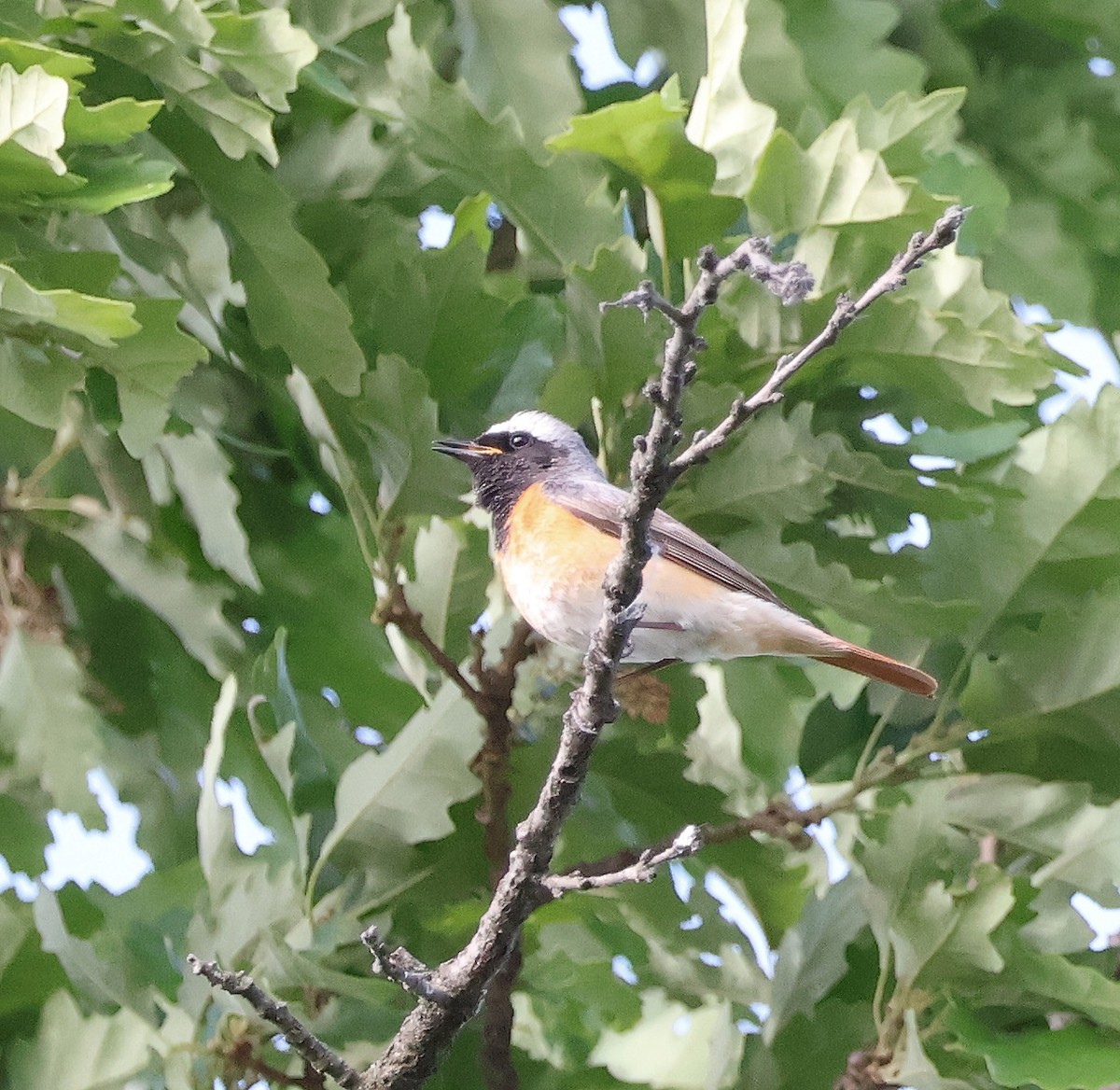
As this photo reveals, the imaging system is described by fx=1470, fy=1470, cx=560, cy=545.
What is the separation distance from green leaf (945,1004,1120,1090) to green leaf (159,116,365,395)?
1147 millimetres

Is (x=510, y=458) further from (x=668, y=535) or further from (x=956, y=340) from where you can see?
(x=956, y=340)

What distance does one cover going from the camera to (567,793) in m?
1.46

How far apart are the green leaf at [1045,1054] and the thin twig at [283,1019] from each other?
76 centimetres

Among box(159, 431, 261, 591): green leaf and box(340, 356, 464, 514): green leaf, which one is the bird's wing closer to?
box(340, 356, 464, 514): green leaf

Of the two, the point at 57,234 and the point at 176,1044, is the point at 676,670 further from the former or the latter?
the point at 57,234

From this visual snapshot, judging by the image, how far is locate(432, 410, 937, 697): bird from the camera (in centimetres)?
198

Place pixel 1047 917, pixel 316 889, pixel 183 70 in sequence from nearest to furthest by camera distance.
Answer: pixel 183 70 < pixel 1047 917 < pixel 316 889

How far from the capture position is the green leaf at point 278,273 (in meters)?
1.94

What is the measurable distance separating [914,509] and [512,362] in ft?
2.02

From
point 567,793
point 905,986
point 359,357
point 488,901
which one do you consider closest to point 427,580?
point 359,357

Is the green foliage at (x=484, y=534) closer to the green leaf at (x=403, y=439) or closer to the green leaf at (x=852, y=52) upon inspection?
the green leaf at (x=403, y=439)

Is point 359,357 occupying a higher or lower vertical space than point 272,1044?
higher

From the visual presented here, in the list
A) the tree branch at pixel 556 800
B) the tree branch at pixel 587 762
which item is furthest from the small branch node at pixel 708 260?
the tree branch at pixel 556 800

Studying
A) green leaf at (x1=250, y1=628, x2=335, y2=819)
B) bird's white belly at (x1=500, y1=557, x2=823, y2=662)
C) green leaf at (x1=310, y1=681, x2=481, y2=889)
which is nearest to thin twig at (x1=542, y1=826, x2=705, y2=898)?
green leaf at (x1=310, y1=681, x2=481, y2=889)
